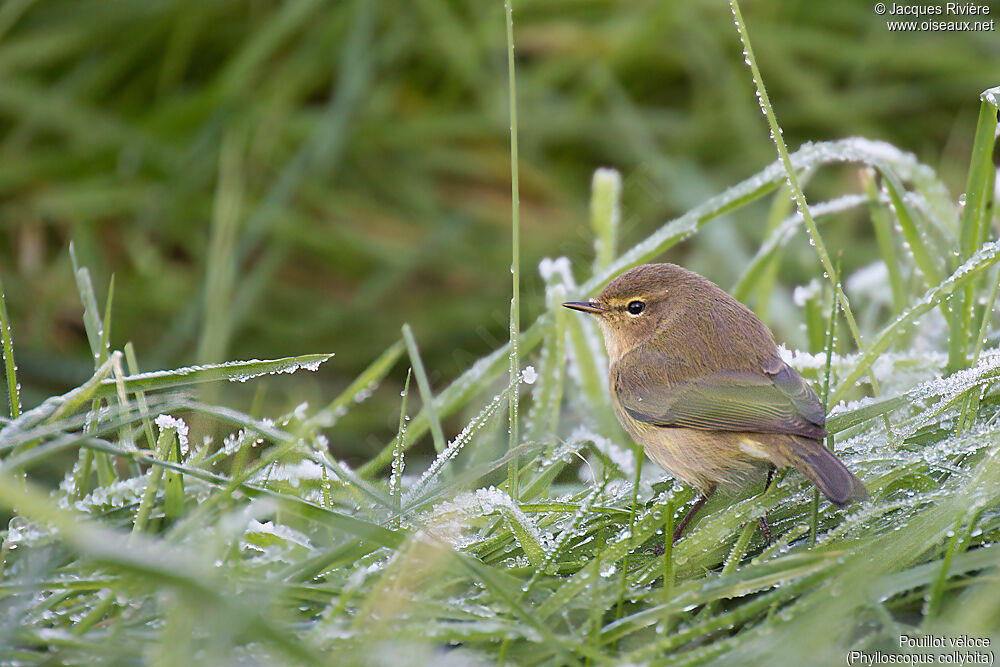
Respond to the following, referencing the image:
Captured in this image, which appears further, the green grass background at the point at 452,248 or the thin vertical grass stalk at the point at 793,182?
the thin vertical grass stalk at the point at 793,182

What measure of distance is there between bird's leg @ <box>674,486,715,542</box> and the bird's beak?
2.47 feet

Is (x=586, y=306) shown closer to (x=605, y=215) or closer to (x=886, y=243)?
(x=605, y=215)

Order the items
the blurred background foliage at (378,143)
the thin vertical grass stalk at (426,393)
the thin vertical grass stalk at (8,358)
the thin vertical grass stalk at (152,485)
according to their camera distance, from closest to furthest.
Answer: the thin vertical grass stalk at (152,485) < the thin vertical grass stalk at (8,358) < the thin vertical grass stalk at (426,393) < the blurred background foliage at (378,143)

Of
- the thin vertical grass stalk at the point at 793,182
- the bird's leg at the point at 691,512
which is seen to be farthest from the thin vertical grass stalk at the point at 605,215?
the bird's leg at the point at 691,512

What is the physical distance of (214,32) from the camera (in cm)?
553

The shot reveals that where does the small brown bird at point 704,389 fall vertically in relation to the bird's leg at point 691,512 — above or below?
above

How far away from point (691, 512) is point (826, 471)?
0.41m

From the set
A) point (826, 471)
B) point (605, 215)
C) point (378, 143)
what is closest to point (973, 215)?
point (826, 471)

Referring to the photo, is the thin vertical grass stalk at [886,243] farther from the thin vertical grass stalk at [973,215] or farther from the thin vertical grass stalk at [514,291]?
the thin vertical grass stalk at [514,291]

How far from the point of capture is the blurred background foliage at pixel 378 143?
16.8ft

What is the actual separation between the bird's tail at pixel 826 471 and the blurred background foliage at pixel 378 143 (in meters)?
2.79

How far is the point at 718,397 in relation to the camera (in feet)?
8.27

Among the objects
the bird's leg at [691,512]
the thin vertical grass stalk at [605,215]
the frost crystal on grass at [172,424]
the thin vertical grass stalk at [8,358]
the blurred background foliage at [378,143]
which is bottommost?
the bird's leg at [691,512]

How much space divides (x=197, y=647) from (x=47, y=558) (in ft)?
1.07
